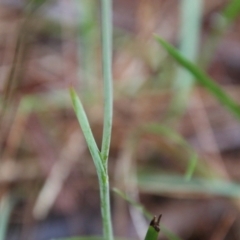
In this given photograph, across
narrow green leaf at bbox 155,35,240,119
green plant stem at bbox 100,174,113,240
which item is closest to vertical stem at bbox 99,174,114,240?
green plant stem at bbox 100,174,113,240

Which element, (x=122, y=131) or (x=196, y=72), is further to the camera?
(x=122, y=131)

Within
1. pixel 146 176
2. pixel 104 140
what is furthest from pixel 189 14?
pixel 104 140

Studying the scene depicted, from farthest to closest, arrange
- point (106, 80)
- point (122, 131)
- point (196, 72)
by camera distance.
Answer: point (122, 131), point (196, 72), point (106, 80)

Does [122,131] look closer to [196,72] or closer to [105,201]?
[196,72]

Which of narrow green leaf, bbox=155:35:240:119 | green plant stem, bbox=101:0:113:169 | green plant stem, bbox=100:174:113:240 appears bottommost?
green plant stem, bbox=100:174:113:240

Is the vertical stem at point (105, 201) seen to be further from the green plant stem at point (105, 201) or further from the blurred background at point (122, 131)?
the blurred background at point (122, 131)

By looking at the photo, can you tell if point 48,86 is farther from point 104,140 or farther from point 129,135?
point 104,140

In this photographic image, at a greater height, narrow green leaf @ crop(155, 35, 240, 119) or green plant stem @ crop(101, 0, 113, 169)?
narrow green leaf @ crop(155, 35, 240, 119)

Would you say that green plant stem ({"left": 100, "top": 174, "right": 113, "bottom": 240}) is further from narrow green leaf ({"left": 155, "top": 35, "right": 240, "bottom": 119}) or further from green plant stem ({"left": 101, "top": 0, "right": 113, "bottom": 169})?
narrow green leaf ({"left": 155, "top": 35, "right": 240, "bottom": 119})

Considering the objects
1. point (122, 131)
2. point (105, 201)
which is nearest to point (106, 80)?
point (105, 201)
